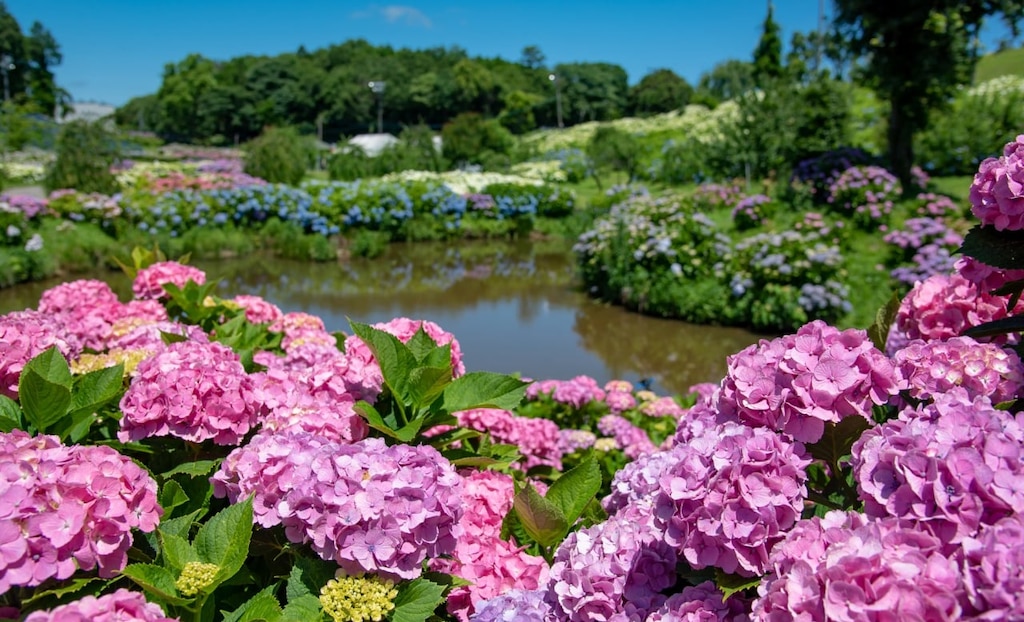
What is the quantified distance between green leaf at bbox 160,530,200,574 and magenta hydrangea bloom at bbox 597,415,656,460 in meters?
2.14

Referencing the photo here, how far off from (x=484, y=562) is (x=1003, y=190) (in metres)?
1.29

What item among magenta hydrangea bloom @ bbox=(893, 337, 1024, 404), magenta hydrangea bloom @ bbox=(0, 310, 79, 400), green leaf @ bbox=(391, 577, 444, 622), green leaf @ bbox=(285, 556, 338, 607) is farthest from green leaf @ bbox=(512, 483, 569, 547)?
magenta hydrangea bloom @ bbox=(0, 310, 79, 400)

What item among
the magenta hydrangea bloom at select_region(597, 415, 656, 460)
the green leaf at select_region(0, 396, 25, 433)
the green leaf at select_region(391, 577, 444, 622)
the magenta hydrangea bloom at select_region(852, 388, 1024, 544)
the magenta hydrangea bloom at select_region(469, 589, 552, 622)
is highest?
the magenta hydrangea bloom at select_region(852, 388, 1024, 544)

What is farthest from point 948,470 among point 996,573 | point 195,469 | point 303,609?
point 195,469

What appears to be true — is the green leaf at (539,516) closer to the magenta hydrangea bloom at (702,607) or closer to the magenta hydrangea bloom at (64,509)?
the magenta hydrangea bloom at (702,607)

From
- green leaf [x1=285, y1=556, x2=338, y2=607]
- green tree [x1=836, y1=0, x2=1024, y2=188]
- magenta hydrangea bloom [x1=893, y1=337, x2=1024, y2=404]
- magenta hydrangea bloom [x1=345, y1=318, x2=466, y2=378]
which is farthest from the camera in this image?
green tree [x1=836, y1=0, x2=1024, y2=188]

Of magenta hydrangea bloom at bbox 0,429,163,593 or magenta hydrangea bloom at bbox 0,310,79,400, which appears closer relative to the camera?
magenta hydrangea bloom at bbox 0,429,163,593

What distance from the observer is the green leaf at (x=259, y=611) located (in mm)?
1128

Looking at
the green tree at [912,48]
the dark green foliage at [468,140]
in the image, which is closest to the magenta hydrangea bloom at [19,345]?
the green tree at [912,48]

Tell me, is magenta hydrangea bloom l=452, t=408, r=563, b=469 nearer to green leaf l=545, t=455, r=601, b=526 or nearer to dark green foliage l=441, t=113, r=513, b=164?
green leaf l=545, t=455, r=601, b=526

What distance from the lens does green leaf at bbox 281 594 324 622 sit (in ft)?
3.81

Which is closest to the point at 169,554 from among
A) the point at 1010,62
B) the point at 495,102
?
the point at 1010,62

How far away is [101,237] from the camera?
11.4 metres

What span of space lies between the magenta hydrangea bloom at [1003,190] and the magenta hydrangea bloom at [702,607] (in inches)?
38.4
